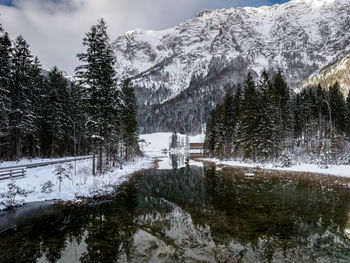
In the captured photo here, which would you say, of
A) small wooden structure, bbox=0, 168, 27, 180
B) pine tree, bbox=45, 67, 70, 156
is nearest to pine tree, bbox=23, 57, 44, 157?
pine tree, bbox=45, 67, 70, 156

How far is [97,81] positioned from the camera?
20.4m

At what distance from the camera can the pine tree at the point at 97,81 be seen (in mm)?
19688

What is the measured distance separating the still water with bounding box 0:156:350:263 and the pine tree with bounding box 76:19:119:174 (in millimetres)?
9400

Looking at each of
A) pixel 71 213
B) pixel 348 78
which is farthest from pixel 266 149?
pixel 348 78

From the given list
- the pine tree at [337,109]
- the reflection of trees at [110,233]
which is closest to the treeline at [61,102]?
the reflection of trees at [110,233]

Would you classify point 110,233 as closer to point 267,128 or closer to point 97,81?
point 97,81

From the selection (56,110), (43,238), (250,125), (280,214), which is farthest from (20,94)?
(250,125)

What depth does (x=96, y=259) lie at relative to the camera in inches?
235

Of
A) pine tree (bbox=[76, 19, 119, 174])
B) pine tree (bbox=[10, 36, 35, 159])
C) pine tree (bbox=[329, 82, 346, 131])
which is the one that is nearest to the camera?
pine tree (bbox=[76, 19, 119, 174])

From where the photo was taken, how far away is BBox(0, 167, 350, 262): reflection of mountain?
20.1 ft

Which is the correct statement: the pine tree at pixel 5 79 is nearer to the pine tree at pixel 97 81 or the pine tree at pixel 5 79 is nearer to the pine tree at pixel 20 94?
the pine tree at pixel 20 94

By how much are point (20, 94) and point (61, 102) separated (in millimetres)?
11241

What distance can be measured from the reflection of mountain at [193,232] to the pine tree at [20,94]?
2210 cm

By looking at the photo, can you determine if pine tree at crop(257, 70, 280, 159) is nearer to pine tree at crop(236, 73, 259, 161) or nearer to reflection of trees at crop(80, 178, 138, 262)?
pine tree at crop(236, 73, 259, 161)
